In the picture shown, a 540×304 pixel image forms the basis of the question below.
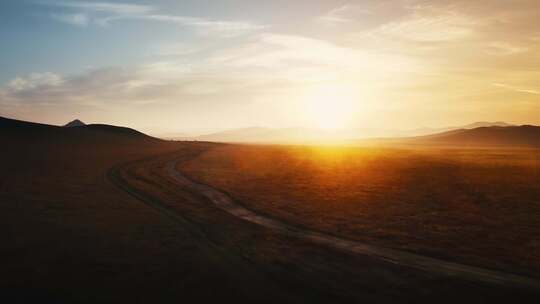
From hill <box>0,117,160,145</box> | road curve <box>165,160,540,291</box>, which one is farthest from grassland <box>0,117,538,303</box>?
hill <box>0,117,160,145</box>

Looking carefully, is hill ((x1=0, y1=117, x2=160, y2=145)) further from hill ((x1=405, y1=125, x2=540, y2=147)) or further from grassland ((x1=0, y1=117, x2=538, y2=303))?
hill ((x1=405, y1=125, x2=540, y2=147))

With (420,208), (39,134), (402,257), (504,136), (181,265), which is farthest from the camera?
(504,136)

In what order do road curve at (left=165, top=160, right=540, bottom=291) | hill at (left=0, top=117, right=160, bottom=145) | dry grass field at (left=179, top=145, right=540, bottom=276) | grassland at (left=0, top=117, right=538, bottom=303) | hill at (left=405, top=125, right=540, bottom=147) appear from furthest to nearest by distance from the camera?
1. hill at (left=405, top=125, right=540, bottom=147)
2. hill at (left=0, top=117, right=160, bottom=145)
3. dry grass field at (left=179, top=145, right=540, bottom=276)
4. road curve at (left=165, top=160, right=540, bottom=291)
5. grassland at (left=0, top=117, right=538, bottom=303)

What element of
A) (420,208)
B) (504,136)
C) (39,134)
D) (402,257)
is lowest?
(402,257)

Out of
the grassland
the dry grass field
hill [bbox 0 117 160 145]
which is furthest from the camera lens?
hill [bbox 0 117 160 145]

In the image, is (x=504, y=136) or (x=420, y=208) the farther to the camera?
(x=504, y=136)

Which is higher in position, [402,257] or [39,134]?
[39,134]

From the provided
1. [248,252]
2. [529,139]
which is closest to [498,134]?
[529,139]

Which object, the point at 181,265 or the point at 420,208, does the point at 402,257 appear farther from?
the point at 420,208

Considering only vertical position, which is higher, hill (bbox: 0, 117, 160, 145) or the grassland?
hill (bbox: 0, 117, 160, 145)

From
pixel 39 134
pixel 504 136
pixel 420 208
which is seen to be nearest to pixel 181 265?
pixel 420 208

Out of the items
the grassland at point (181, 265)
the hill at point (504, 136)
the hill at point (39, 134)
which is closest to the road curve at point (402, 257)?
the grassland at point (181, 265)

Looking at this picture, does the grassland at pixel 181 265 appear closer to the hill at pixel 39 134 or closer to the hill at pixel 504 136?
the hill at pixel 39 134
